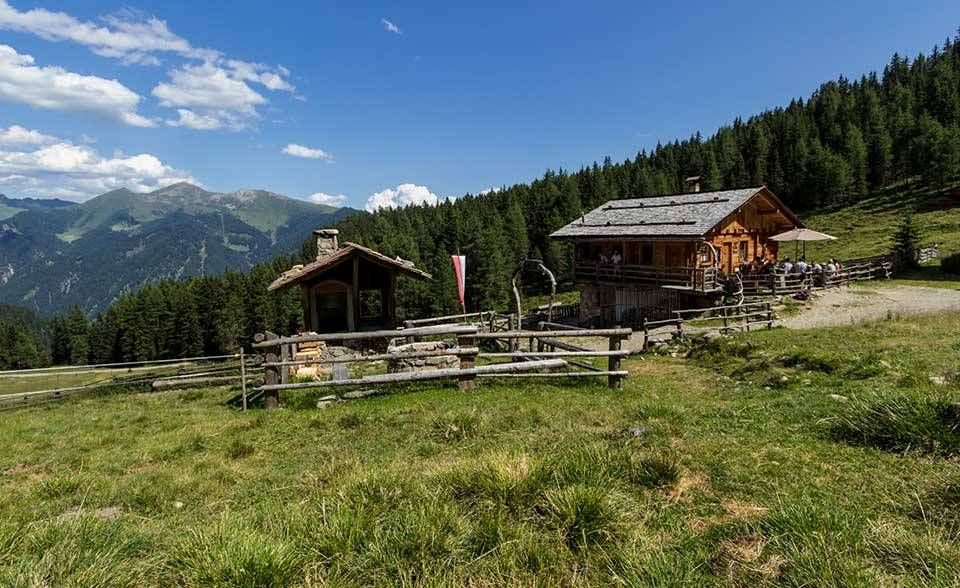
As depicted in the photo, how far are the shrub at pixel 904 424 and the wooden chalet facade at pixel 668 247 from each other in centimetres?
2414

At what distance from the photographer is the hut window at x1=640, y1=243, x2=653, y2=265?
33312mm

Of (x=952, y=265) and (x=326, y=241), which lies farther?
(x=952, y=265)

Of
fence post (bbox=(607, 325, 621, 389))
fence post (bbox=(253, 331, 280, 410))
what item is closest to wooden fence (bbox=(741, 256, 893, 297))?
fence post (bbox=(607, 325, 621, 389))

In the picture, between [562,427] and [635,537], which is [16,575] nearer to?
[635,537]

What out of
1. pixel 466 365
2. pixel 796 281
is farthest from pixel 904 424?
pixel 796 281

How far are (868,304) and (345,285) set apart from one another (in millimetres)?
26627

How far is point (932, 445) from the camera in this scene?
16.2 ft

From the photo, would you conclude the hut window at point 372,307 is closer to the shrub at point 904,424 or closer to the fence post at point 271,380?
the fence post at point 271,380

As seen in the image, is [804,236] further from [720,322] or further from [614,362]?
[614,362]

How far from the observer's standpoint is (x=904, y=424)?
206 inches

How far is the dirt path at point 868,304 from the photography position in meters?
21.6

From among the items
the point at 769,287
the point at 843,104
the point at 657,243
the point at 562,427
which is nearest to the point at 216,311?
the point at 657,243

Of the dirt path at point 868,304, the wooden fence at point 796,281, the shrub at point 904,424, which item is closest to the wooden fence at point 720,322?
the dirt path at point 868,304

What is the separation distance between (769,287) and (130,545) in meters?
32.9
